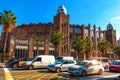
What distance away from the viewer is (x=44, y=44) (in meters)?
73.9

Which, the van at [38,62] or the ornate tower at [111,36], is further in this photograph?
the ornate tower at [111,36]

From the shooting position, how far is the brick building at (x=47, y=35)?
218 feet

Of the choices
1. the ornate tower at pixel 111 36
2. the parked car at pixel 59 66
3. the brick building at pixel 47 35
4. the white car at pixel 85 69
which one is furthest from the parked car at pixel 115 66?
the ornate tower at pixel 111 36

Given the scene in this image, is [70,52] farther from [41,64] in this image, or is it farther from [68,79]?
[68,79]

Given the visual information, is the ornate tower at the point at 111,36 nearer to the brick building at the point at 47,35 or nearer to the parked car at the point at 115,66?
the brick building at the point at 47,35

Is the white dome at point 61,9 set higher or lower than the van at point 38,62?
higher

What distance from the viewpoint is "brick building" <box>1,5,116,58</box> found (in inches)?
2618

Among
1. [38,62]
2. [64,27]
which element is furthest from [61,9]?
[38,62]

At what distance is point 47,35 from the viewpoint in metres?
85.6

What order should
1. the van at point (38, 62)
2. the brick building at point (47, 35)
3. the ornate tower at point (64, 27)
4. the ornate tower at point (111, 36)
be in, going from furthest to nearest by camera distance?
1. the ornate tower at point (111, 36)
2. the ornate tower at point (64, 27)
3. the brick building at point (47, 35)
4. the van at point (38, 62)

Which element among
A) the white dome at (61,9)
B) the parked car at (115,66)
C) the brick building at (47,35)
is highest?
the white dome at (61,9)

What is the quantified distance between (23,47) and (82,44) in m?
23.4

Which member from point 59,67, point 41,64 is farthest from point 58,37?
point 59,67

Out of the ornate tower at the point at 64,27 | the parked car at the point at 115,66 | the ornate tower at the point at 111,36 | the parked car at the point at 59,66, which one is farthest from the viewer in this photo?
the ornate tower at the point at 111,36
